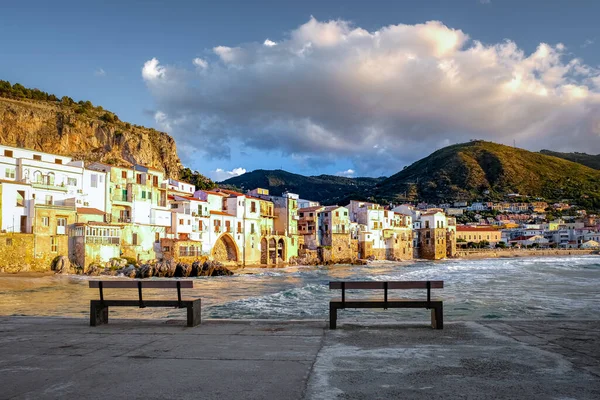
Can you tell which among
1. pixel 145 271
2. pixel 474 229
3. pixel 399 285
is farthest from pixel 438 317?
pixel 474 229

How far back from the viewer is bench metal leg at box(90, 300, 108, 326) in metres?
10.8

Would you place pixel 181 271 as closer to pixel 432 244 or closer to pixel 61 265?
pixel 61 265

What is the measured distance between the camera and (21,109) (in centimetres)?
8912

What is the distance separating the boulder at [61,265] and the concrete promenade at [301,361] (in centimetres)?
3835

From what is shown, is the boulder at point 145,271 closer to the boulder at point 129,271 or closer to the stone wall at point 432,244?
the boulder at point 129,271

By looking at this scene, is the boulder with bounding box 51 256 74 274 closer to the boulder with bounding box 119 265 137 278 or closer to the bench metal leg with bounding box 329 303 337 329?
the boulder with bounding box 119 265 137 278

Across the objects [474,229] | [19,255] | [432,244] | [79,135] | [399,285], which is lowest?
[432,244]

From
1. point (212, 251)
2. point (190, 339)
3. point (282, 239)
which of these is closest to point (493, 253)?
point (282, 239)

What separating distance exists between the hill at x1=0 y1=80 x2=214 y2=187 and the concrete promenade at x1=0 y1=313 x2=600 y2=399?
8597cm

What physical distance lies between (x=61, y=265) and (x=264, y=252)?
112 ft

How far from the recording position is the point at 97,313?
35.6 feet

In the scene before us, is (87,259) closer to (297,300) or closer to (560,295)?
(297,300)

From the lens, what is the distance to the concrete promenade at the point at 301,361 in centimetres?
560

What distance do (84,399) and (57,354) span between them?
2908 millimetres
